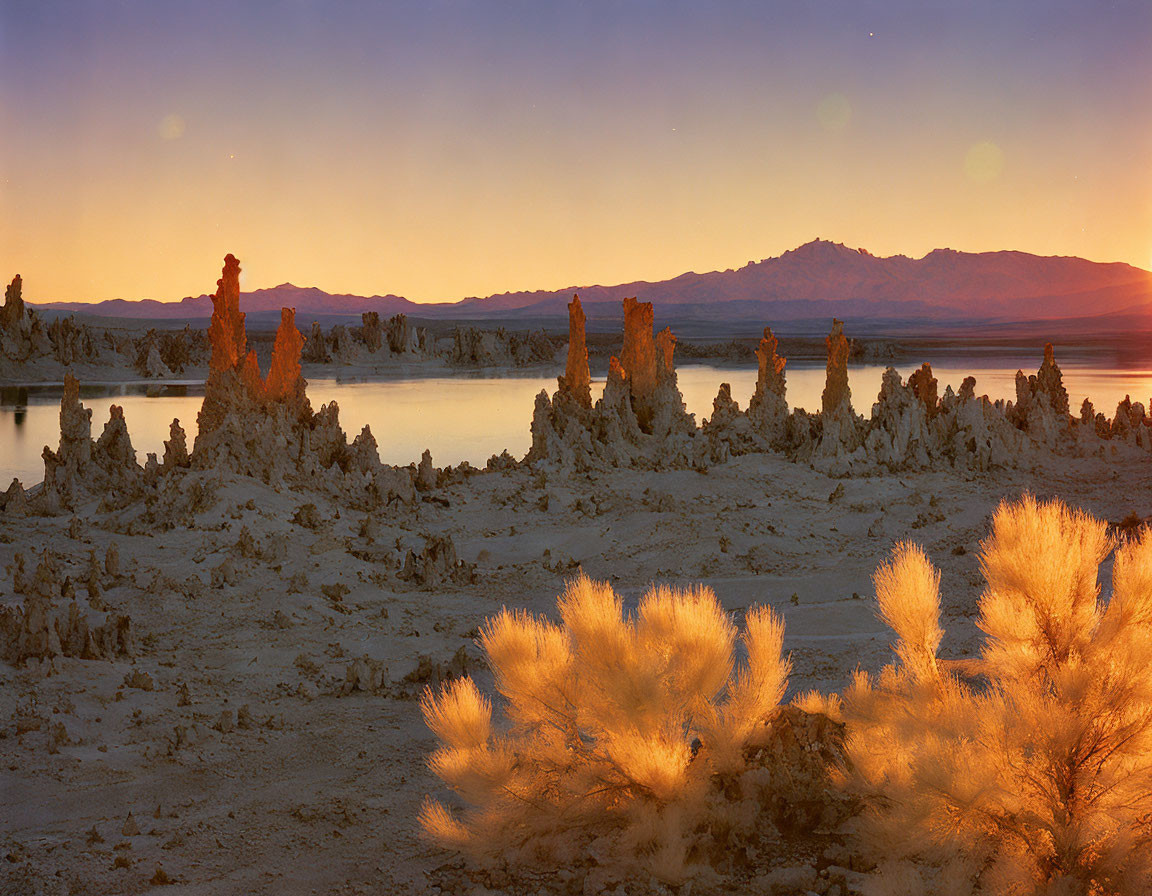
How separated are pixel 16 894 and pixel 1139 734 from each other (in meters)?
4.85

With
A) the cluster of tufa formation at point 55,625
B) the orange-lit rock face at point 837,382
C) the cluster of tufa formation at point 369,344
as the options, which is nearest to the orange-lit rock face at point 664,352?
the orange-lit rock face at point 837,382

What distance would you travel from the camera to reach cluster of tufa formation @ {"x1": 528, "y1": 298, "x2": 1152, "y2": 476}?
48.6ft

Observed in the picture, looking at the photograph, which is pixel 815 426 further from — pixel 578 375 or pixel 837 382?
pixel 578 375

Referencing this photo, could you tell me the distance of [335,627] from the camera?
8789mm

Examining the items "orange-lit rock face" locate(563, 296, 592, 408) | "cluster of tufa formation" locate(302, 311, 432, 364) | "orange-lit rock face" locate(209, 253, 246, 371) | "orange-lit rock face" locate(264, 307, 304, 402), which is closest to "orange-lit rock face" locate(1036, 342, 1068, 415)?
"orange-lit rock face" locate(563, 296, 592, 408)

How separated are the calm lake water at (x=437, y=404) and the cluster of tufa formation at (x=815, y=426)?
13.6 ft

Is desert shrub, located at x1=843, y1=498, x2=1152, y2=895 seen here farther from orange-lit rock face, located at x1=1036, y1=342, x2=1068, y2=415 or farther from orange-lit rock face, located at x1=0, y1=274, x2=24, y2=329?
orange-lit rock face, located at x1=0, y1=274, x2=24, y2=329

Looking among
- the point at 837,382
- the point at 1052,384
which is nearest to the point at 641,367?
the point at 837,382

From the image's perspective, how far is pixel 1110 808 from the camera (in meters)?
3.90

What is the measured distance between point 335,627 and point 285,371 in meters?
6.07

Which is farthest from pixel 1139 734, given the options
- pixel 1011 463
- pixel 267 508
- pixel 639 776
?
pixel 1011 463

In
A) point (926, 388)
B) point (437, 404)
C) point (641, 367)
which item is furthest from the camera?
point (437, 404)

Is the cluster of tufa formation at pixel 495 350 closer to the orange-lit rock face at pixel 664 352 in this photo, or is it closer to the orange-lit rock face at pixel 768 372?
the orange-lit rock face at pixel 768 372

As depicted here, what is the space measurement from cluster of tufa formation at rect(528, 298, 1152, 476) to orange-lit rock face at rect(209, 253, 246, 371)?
442cm
